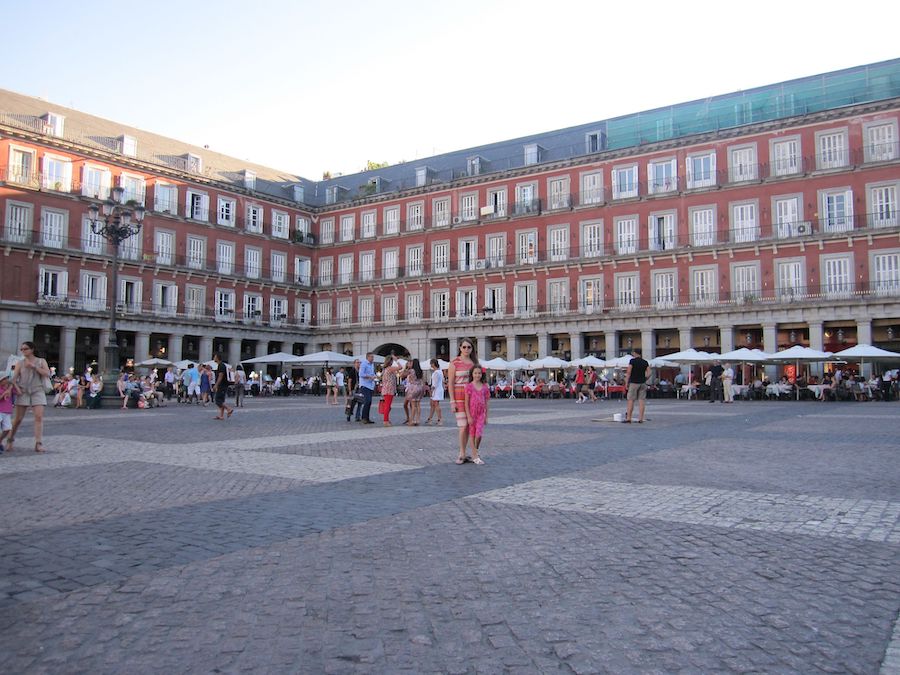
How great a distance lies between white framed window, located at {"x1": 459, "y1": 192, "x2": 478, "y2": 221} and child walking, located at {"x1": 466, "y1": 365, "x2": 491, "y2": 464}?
3773 centimetres

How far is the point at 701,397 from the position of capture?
3253cm

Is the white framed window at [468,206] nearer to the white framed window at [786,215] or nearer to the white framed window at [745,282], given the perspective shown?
the white framed window at [745,282]

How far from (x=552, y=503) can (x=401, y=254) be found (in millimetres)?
43388

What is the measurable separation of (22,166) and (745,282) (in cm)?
3880

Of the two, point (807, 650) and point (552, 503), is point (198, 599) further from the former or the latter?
point (552, 503)

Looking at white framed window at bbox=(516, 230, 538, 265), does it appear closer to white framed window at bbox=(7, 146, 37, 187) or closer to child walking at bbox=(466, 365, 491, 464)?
white framed window at bbox=(7, 146, 37, 187)

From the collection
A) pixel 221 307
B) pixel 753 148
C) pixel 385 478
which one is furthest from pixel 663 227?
pixel 385 478

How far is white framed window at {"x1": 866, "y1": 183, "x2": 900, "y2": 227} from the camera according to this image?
32750mm

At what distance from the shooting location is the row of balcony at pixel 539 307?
33.8 meters

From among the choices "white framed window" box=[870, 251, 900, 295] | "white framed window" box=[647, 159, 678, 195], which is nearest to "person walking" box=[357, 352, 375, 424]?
"white framed window" box=[870, 251, 900, 295]

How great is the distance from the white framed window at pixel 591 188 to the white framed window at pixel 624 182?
86cm

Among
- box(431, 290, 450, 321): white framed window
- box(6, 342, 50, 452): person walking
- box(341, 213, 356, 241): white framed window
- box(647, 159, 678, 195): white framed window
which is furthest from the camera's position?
box(341, 213, 356, 241): white framed window

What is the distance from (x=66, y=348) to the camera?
1476 inches

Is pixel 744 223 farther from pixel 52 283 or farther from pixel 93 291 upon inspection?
pixel 52 283
